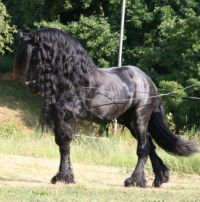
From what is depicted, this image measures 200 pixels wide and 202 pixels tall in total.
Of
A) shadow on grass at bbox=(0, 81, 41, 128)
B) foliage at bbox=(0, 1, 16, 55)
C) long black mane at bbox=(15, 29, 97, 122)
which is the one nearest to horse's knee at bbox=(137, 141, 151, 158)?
long black mane at bbox=(15, 29, 97, 122)

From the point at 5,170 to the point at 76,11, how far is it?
2196 centimetres

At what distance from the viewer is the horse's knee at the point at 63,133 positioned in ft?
28.6

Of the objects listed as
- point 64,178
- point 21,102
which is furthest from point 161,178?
point 21,102

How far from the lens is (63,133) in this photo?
28.6ft

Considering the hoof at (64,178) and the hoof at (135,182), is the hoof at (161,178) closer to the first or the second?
the hoof at (135,182)

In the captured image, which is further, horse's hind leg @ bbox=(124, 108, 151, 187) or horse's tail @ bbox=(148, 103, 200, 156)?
horse's tail @ bbox=(148, 103, 200, 156)

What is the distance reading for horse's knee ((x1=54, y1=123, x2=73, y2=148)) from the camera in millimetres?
8719

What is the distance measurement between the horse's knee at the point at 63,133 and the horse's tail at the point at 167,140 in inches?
68.3

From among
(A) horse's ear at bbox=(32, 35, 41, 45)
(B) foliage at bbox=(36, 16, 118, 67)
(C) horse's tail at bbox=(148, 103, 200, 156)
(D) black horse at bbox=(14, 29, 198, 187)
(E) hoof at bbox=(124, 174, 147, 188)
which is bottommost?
(E) hoof at bbox=(124, 174, 147, 188)

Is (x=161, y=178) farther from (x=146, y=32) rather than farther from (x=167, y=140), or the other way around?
(x=146, y=32)

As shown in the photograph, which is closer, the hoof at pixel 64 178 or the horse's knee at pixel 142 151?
the hoof at pixel 64 178

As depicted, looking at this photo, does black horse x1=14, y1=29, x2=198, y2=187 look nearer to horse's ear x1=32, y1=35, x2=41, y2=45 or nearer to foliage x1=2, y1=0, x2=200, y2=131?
horse's ear x1=32, y1=35, x2=41, y2=45

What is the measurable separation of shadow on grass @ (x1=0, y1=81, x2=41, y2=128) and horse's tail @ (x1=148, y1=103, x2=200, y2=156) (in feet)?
62.3

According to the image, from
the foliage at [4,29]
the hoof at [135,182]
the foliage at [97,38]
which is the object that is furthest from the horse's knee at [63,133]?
the foliage at [4,29]
